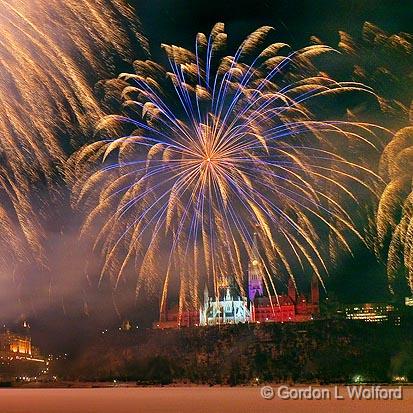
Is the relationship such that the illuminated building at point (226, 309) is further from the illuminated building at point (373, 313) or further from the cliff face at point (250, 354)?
the illuminated building at point (373, 313)

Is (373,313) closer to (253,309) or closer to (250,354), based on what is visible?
(250,354)

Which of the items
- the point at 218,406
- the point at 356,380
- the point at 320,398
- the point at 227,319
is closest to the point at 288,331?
the point at 227,319

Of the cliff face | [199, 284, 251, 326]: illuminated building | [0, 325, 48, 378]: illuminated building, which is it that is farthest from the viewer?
[199, 284, 251, 326]: illuminated building

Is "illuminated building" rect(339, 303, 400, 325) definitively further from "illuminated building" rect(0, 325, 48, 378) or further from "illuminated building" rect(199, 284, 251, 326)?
"illuminated building" rect(0, 325, 48, 378)

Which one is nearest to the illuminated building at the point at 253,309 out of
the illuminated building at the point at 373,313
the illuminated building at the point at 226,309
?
the illuminated building at the point at 226,309

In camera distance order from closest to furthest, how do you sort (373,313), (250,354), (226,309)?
(250,354), (373,313), (226,309)

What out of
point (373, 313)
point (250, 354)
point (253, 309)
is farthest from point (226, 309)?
point (250, 354)

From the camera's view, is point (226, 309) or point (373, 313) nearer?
point (373, 313)

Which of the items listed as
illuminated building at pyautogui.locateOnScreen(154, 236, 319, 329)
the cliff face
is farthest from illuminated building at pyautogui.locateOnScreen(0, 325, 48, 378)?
illuminated building at pyautogui.locateOnScreen(154, 236, 319, 329)
